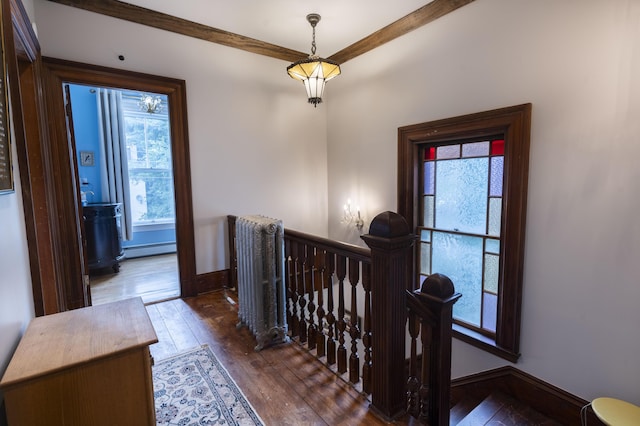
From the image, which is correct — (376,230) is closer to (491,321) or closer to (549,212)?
(549,212)

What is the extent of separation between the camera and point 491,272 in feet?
8.95

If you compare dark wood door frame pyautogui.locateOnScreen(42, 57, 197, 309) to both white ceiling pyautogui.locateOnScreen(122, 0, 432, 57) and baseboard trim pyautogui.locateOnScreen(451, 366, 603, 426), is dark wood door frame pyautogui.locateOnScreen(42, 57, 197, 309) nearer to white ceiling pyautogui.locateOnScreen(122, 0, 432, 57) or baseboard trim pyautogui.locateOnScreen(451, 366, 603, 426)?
white ceiling pyautogui.locateOnScreen(122, 0, 432, 57)

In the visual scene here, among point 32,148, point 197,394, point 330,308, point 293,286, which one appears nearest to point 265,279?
point 293,286

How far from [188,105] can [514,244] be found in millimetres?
3388

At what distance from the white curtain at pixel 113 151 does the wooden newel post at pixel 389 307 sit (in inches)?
199

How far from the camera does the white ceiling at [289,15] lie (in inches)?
111

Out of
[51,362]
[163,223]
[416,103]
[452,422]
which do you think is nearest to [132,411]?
[51,362]

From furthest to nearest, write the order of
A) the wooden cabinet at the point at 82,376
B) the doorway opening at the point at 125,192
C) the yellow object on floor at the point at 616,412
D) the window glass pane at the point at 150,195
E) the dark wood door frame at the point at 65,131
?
1. the window glass pane at the point at 150,195
2. the doorway opening at the point at 125,192
3. the dark wood door frame at the point at 65,131
4. the yellow object on floor at the point at 616,412
5. the wooden cabinet at the point at 82,376

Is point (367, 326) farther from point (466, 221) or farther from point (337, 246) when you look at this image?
point (466, 221)

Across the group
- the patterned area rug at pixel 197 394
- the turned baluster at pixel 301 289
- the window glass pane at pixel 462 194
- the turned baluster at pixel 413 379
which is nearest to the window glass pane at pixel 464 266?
the window glass pane at pixel 462 194

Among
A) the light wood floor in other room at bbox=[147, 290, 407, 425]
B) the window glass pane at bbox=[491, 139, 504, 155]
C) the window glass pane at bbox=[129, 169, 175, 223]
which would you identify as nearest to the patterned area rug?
the light wood floor in other room at bbox=[147, 290, 407, 425]

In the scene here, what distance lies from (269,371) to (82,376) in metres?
1.25

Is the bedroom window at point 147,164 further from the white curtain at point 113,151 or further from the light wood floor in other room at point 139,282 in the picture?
the light wood floor in other room at point 139,282

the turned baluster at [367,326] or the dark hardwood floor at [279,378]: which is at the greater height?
the turned baluster at [367,326]
